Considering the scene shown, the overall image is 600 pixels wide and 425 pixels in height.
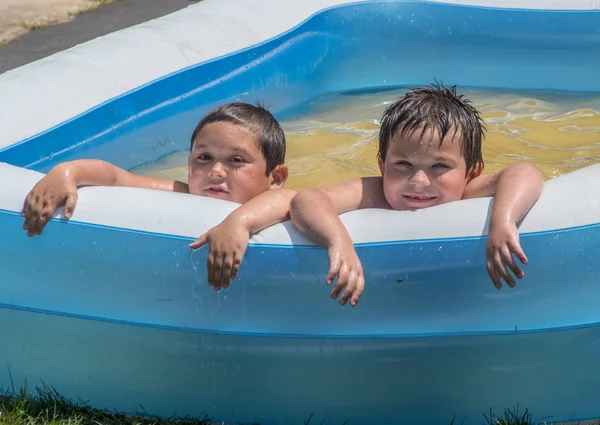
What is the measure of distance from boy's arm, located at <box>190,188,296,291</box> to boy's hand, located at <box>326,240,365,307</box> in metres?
0.21

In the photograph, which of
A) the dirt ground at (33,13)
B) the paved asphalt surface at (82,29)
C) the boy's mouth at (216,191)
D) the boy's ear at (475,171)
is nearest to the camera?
the boy's ear at (475,171)

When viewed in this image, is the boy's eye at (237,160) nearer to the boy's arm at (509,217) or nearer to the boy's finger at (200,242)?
the boy's finger at (200,242)

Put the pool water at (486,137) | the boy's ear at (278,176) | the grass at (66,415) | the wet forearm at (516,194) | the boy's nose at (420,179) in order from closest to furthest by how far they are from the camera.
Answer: the wet forearm at (516,194) → the grass at (66,415) → the boy's nose at (420,179) → the boy's ear at (278,176) → the pool water at (486,137)

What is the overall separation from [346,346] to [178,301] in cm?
41

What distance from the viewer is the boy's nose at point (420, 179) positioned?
256 centimetres

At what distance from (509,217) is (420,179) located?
37cm

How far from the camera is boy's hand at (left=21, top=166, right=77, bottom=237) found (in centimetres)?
246

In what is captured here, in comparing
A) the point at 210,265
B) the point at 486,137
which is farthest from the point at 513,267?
the point at 486,137

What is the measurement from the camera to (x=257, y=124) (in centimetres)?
296

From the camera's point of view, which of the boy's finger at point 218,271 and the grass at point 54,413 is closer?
the boy's finger at point 218,271

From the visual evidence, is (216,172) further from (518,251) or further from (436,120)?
(518,251)

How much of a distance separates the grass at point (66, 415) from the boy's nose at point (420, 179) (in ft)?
1.91

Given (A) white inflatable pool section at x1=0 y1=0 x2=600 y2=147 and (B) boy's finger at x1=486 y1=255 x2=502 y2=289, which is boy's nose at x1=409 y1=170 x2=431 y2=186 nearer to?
(B) boy's finger at x1=486 y1=255 x2=502 y2=289

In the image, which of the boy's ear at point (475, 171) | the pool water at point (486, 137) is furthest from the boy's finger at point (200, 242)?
the pool water at point (486, 137)
